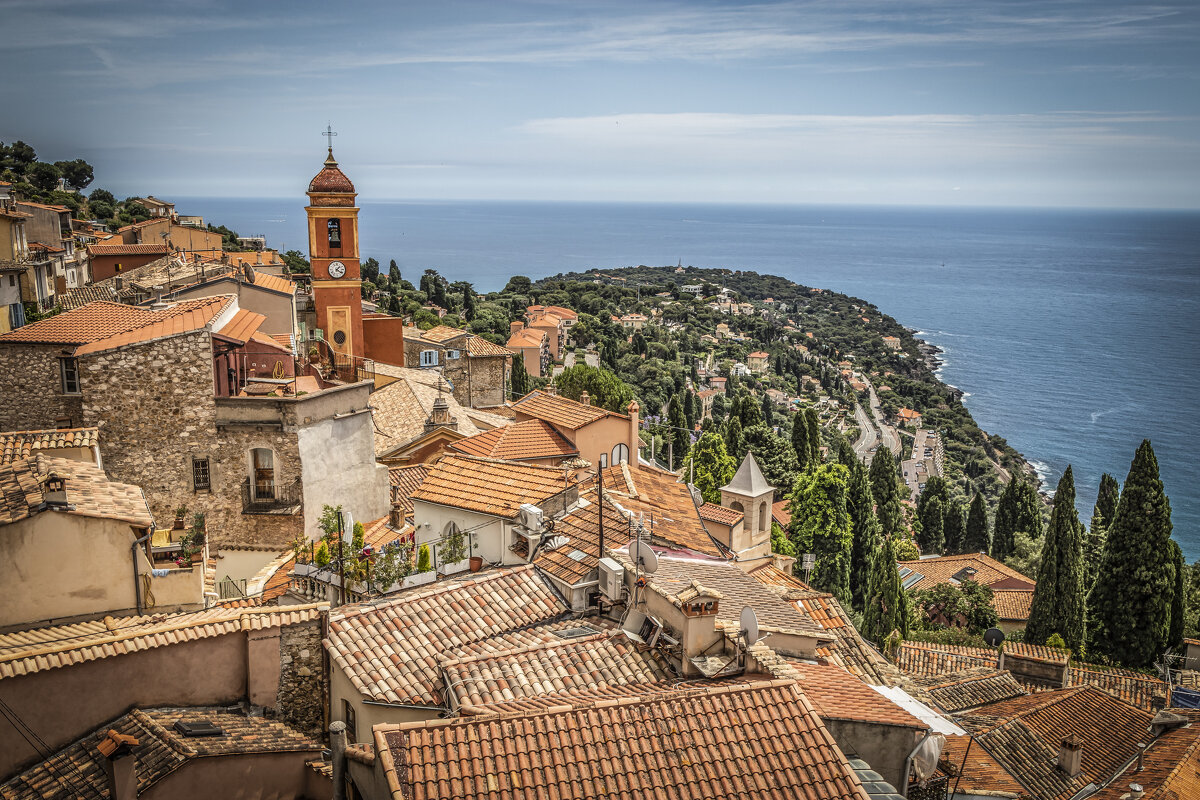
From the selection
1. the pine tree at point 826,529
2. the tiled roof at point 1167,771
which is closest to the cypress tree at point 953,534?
the pine tree at point 826,529

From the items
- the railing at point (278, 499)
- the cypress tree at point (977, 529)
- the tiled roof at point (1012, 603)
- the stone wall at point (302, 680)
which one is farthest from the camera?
the cypress tree at point (977, 529)

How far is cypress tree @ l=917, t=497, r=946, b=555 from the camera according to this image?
52250 mm

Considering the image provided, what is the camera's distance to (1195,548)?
216 ft

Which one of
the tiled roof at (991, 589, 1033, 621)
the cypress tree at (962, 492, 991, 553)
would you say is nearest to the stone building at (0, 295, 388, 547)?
the tiled roof at (991, 589, 1033, 621)

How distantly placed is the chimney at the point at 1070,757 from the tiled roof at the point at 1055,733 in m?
0.09

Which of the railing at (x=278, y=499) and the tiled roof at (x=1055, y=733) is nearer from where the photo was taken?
the tiled roof at (x=1055, y=733)

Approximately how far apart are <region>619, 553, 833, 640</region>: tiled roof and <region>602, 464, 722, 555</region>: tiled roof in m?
1.03

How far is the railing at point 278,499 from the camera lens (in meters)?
14.6

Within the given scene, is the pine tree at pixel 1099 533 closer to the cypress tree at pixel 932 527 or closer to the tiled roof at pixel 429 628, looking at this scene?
the cypress tree at pixel 932 527

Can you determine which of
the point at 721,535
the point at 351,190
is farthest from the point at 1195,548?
the point at 351,190

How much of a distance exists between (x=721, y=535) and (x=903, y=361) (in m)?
120

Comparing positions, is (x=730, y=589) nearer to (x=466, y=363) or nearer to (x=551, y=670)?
(x=551, y=670)

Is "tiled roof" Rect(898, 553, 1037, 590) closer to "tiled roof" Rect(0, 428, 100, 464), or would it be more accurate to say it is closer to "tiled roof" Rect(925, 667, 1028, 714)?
"tiled roof" Rect(925, 667, 1028, 714)

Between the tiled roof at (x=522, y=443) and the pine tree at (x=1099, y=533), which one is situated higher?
the tiled roof at (x=522, y=443)
